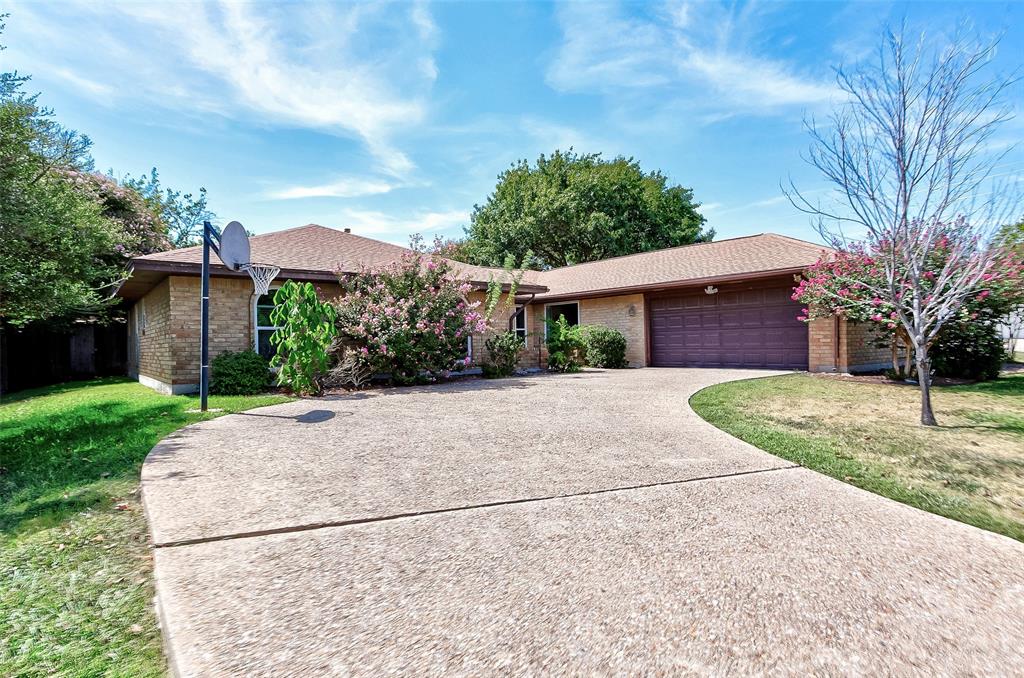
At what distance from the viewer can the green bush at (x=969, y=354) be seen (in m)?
10.6

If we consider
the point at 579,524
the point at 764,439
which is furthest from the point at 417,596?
the point at 764,439

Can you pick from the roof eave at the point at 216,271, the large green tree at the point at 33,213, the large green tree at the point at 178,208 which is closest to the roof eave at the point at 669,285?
the roof eave at the point at 216,271

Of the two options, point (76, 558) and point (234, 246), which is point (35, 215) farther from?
point (76, 558)

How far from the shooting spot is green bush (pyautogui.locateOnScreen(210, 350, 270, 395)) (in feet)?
31.1

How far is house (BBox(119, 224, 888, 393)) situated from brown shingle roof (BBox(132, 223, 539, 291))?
35 millimetres

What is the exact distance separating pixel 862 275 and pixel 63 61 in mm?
14811

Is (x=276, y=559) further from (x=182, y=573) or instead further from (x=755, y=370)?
(x=755, y=370)

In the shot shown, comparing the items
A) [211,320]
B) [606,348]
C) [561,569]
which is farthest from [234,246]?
[606,348]

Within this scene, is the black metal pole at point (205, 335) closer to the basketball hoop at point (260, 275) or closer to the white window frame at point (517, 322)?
the basketball hoop at point (260, 275)

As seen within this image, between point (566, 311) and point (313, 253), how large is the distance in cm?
964

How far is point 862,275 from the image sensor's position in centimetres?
988

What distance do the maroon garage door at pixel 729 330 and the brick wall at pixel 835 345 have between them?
0.39 meters

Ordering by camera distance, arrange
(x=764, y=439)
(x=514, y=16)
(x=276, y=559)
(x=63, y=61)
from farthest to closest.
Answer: (x=514, y=16) < (x=63, y=61) < (x=764, y=439) < (x=276, y=559)

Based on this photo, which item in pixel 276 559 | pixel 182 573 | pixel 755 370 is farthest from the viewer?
pixel 755 370
